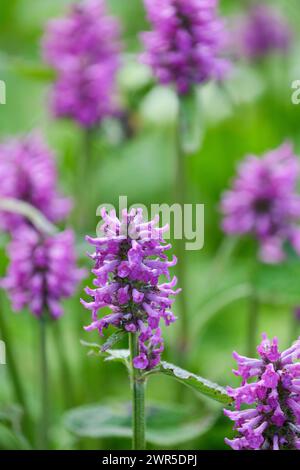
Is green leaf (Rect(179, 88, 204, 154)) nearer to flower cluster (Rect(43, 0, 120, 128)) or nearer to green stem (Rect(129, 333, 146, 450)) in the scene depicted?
flower cluster (Rect(43, 0, 120, 128))

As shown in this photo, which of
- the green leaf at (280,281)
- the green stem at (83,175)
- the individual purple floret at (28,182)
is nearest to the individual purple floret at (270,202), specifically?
the green leaf at (280,281)

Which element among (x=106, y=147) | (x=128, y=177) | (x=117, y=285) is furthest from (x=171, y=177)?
(x=117, y=285)

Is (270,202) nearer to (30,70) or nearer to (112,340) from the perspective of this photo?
(30,70)

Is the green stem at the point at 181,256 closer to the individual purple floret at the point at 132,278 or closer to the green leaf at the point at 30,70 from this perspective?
the green leaf at the point at 30,70

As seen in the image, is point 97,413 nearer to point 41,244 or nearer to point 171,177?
point 41,244

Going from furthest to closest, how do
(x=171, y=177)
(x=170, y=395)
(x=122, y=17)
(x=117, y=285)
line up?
(x=122, y=17) → (x=171, y=177) → (x=170, y=395) → (x=117, y=285)

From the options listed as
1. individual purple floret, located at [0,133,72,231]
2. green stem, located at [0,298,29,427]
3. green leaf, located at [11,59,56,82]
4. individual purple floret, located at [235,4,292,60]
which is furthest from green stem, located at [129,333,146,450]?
individual purple floret, located at [235,4,292,60]
